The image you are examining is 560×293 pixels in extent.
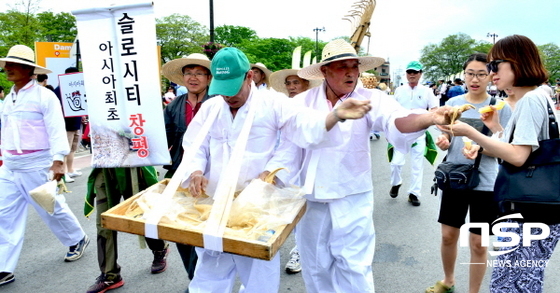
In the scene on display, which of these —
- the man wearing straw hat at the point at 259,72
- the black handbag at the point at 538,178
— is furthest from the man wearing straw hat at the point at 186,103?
the black handbag at the point at 538,178

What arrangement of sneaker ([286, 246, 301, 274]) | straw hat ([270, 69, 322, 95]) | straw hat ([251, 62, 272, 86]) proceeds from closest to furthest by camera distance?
sneaker ([286, 246, 301, 274]) < straw hat ([270, 69, 322, 95]) < straw hat ([251, 62, 272, 86])

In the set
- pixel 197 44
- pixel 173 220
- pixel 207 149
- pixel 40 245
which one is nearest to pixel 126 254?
pixel 40 245

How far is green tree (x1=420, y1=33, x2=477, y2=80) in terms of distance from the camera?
8406 cm

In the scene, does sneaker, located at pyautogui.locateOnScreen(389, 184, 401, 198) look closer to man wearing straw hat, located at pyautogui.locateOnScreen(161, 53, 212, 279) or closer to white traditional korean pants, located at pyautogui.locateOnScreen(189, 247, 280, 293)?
man wearing straw hat, located at pyautogui.locateOnScreen(161, 53, 212, 279)

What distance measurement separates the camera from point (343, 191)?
7.47 feet

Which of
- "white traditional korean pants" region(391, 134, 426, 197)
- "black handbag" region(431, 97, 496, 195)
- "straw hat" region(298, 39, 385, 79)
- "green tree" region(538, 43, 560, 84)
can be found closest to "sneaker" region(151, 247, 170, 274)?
"straw hat" region(298, 39, 385, 79)

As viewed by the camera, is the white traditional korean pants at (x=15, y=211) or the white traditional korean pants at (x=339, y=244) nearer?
the white traditional korean pants at (x=339, y=244)

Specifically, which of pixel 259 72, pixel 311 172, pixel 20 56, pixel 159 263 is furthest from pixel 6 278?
pixel 259 72

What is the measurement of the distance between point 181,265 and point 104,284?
710mm

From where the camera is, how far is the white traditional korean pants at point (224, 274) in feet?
7.55

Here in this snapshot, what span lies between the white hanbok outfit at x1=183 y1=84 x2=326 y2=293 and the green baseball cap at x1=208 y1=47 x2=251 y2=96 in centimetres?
18

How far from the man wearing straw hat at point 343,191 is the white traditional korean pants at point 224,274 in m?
0.30

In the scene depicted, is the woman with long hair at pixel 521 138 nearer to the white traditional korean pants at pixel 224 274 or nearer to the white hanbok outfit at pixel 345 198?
the white hanbok outfit at pixel 345 198

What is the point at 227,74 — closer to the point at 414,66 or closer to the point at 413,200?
the point at 413,200
